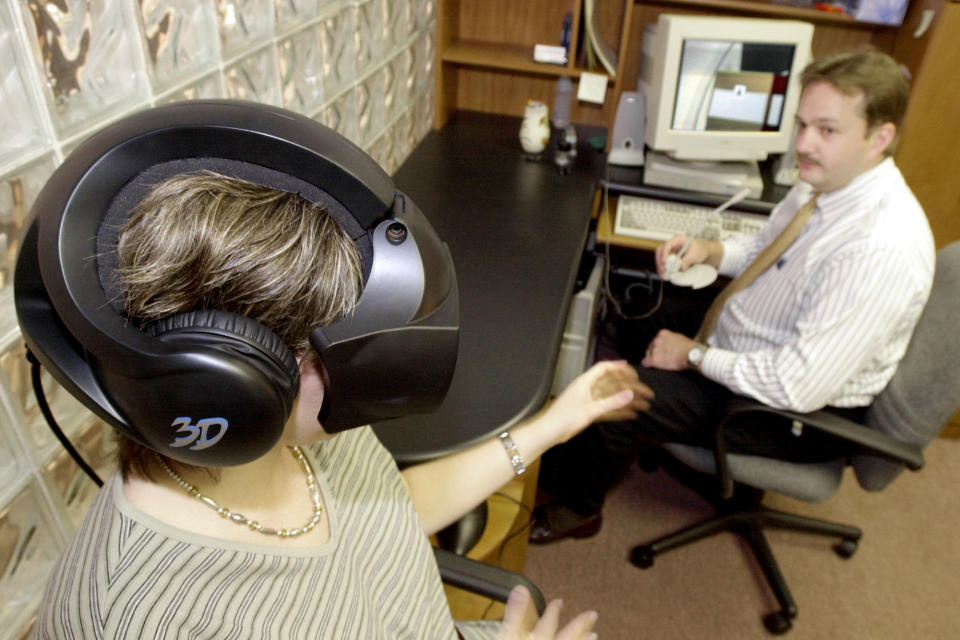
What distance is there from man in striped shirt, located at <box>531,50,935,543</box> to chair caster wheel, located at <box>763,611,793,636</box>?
A: 1.59 ft

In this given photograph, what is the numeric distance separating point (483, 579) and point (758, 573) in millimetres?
1211

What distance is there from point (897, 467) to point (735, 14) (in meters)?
1.50

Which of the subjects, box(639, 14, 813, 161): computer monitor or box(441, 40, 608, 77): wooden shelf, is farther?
box(441, 40, 608, 77): wooden shelf

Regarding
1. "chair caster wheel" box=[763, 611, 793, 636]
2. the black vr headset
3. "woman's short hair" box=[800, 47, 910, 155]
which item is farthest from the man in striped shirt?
the black vr headset

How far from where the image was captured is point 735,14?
2178 mm

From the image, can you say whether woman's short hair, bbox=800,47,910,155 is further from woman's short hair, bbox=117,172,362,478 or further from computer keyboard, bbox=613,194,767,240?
woman's short hair, bbox=117,172,362,478

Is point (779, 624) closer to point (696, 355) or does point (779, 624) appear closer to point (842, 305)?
point (696, 355)

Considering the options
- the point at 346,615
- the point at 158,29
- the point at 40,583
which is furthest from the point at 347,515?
the point at 158,29

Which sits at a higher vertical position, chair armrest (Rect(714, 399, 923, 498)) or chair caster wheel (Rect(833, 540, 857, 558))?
chair armrest (Rect(714, 399, 923, 498))

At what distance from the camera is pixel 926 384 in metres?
1.36

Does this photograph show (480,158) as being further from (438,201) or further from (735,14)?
(735,14)

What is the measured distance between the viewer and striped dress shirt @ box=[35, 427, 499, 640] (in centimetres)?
53

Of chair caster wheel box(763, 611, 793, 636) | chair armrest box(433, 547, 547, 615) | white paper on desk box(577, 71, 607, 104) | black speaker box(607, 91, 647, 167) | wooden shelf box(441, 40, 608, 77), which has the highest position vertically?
wooden shelf box(441, 40, 608, 77)

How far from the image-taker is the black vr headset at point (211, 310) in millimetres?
457
